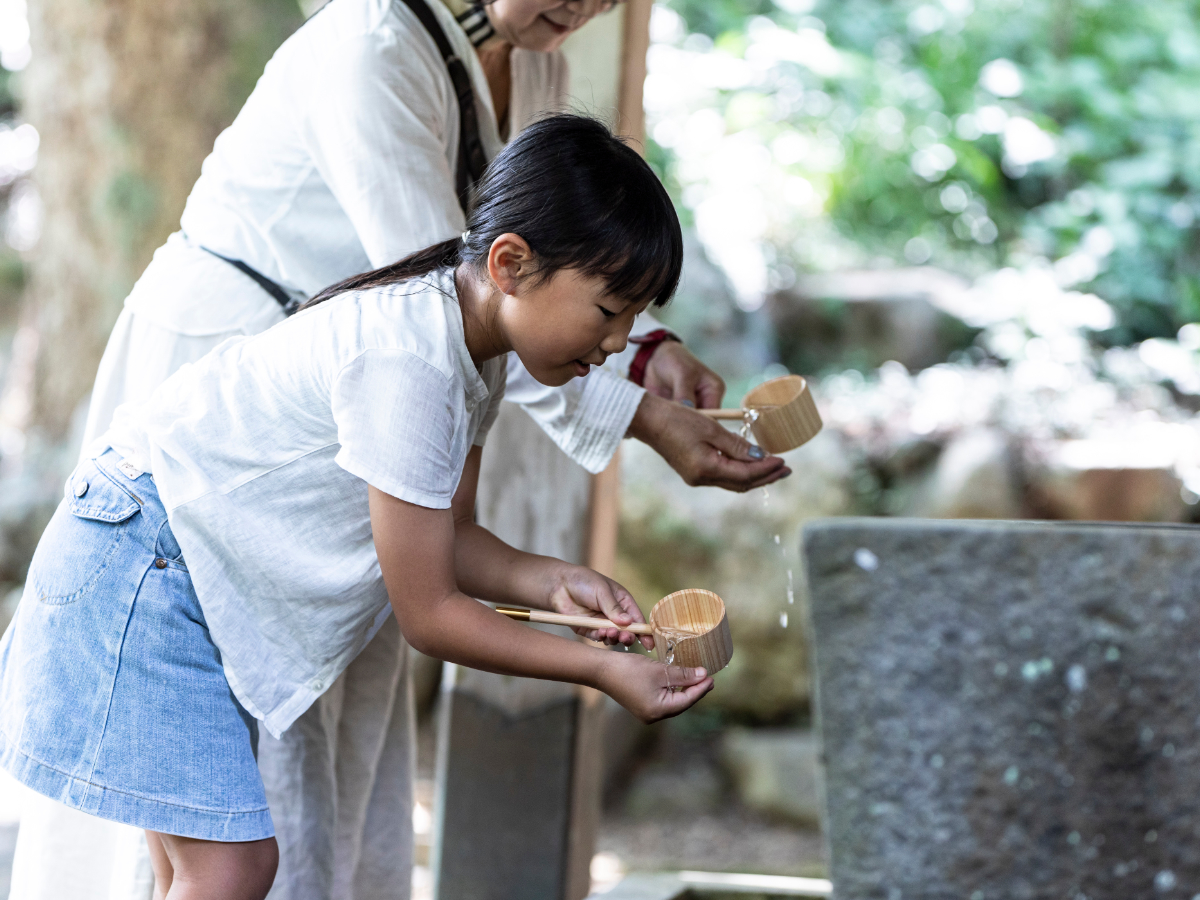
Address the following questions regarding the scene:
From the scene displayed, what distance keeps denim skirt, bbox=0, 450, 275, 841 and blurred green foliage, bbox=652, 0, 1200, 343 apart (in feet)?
18.5

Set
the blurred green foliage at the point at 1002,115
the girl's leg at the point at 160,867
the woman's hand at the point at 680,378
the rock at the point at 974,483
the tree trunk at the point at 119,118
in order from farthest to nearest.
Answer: the blurred green foliage at the point at 1002,115
the tree trunk at the point at 119,118
the rock at the point at 974,483
the woman's hand at the point at 680,378
the girl's leg at the point at 160,867

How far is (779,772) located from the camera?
4.87m

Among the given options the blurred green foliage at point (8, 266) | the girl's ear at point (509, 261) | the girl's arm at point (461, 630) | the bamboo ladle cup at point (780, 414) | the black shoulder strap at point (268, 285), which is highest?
the girl's ear at point (509, 261)

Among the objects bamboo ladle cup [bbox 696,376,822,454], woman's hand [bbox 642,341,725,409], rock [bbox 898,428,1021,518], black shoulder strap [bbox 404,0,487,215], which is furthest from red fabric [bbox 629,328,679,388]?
rock [bbox 898,428,1021,518]

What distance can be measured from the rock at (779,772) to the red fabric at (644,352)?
3.34 m

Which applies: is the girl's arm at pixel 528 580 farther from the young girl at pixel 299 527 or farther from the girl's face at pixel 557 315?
the girl's face at pixel 557 315

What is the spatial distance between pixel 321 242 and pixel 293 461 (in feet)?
1.43

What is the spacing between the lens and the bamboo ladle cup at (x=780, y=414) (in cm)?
165

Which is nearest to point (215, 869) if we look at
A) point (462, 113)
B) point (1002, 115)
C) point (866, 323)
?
point (462, 113)

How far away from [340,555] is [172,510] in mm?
190

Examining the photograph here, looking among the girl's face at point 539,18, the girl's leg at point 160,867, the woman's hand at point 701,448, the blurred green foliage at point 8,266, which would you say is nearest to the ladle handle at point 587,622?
the woman's hand at point 701,448

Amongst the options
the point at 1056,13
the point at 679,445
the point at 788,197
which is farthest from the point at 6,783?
the point at 1056,13

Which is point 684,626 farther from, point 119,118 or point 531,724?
point 119,118

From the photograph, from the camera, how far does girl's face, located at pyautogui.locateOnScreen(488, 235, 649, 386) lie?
1187 millimetres
